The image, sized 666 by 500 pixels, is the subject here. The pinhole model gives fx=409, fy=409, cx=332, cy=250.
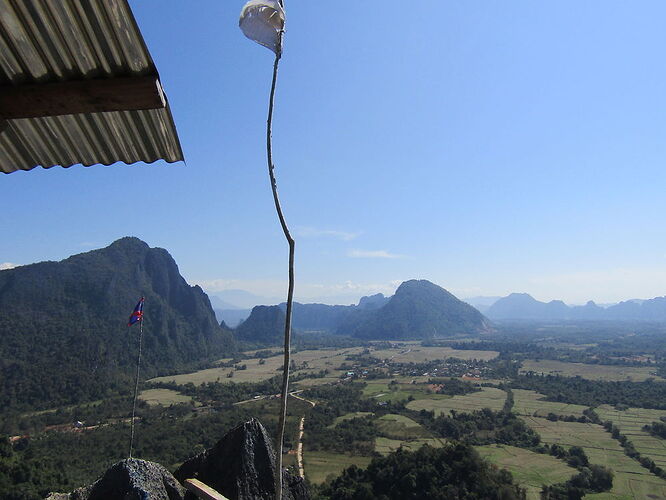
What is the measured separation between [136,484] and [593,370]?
9044 centimetres

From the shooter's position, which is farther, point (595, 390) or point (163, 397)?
point (595, 390)

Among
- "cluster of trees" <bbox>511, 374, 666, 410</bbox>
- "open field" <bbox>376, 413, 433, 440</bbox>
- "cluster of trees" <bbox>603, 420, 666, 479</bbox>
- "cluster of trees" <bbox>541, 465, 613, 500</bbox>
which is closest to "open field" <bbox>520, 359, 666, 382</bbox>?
"cluster of trees" <bbox>511, 374, 666, 410</bbox>

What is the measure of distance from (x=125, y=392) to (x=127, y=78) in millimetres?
68961

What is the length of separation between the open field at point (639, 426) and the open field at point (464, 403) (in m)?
11.3

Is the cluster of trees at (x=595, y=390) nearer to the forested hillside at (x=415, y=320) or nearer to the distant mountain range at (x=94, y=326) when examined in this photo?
the distant mountain range at (x=94, y=326)

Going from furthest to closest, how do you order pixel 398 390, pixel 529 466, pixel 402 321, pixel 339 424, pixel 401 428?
pixel 402 321 < pixel 398 390 < pixel 339 424 < pixel 401 428 < pixel 529 466

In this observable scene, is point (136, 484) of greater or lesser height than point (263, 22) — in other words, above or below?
below

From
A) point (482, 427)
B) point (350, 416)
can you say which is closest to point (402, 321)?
point (350, 416)

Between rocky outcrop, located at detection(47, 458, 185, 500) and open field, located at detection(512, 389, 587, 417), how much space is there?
50576 millimetres

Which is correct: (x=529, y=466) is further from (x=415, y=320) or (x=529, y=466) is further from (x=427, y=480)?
(x=415, y=320)

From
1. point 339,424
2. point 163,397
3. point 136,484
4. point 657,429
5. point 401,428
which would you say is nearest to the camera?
point 136,484

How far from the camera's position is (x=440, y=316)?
186 m

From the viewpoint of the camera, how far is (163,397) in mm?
56219

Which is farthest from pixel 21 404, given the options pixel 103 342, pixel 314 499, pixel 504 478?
pixel 504 478
